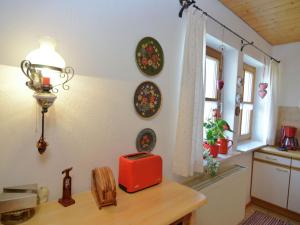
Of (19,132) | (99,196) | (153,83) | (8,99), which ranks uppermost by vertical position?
(153,83)

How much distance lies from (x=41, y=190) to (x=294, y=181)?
9.36 ft

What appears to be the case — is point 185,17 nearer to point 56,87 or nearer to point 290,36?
point 56,87

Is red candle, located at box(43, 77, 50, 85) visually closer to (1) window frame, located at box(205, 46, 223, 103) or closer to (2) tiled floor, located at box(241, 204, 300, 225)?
(1) window frame, located at box(205, 46, 223, 103)

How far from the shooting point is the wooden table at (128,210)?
31.2 inches

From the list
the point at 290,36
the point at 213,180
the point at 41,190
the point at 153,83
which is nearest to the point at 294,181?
the point at 213,180

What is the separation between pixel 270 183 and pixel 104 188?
2628 mm

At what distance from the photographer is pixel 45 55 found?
31.9 inches

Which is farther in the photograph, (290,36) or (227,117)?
(290,36)

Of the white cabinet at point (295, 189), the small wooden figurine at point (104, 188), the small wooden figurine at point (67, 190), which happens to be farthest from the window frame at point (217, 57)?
the small wooden figurine at point (67, 190)

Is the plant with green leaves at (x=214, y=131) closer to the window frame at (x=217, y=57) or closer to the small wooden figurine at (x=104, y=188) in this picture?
the window frame at (x=217, y=57)

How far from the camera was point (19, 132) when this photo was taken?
2.80 feet

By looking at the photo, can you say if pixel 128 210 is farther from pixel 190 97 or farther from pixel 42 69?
pixel 190 97

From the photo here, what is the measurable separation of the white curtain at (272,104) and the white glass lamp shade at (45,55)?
2.93 m

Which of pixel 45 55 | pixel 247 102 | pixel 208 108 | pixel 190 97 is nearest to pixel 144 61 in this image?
pixel 190 97
